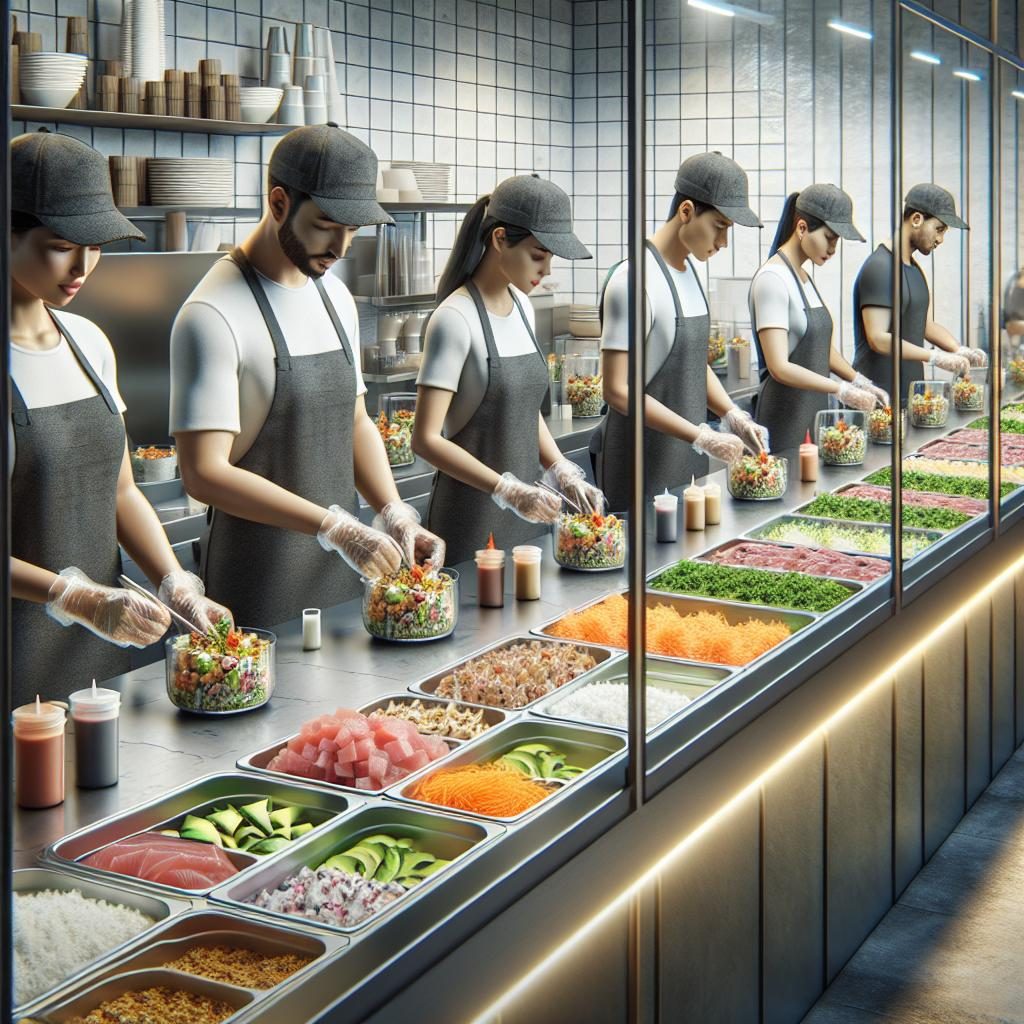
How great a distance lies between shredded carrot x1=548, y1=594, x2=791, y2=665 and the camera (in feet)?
8.29

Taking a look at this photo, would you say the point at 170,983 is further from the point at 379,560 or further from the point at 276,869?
the point at 379,560

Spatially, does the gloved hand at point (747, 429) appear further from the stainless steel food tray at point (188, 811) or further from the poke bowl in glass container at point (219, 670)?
the stainless steel food tray at point (188, 811)

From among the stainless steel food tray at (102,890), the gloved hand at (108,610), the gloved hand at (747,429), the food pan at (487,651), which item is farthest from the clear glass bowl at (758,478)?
the stainless steel food tray at (102,890)

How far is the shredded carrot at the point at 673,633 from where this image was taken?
253 centimetres

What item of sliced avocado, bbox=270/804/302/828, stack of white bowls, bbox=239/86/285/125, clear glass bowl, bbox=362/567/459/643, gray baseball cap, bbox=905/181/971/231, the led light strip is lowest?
the led light strip

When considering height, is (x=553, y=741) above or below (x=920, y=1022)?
above

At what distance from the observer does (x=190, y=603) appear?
2168 mm

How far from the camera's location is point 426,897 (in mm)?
1629

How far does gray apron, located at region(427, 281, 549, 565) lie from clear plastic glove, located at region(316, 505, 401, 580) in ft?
3.31

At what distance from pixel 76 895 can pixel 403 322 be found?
158 inches

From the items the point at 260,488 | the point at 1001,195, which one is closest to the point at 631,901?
the point at 260,488

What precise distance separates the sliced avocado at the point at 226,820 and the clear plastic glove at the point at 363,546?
76cm

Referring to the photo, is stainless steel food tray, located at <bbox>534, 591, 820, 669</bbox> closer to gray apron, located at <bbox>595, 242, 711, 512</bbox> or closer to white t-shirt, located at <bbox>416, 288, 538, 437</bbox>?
gray apron, located at <bbox>595, 242, 711, 512</bbox>

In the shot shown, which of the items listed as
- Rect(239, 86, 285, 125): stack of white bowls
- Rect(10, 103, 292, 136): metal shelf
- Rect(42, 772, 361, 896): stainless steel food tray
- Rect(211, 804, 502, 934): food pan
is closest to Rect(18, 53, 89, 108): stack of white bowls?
Rect(10, 103, 292, 136): metal shelf
